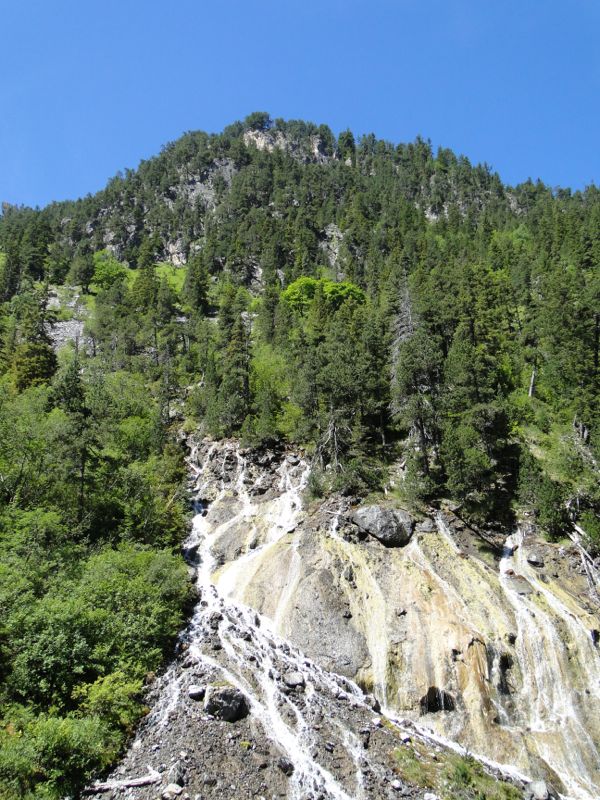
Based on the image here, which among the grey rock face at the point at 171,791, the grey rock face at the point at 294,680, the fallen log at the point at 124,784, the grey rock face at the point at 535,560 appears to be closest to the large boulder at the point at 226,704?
the grey rock face at the point at 294,680

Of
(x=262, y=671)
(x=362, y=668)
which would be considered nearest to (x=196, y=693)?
(x=262, y=671)

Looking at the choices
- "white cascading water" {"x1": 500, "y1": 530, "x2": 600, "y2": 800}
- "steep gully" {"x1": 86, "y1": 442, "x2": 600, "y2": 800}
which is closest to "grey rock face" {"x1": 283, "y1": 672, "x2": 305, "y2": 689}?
"steep gully" {"x1": 86, "y1": 442, "x2": 600, "y2": 800}

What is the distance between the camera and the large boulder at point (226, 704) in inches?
843

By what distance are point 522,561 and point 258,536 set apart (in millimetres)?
18816

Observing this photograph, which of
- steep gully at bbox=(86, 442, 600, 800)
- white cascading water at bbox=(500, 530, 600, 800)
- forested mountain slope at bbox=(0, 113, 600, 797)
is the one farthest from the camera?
forested mountain slope at bbox=(0, 113, 600, 797)

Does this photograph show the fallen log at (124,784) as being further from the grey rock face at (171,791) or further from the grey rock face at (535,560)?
the grey rock face at (535,560)

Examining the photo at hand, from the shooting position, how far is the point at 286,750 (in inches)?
794

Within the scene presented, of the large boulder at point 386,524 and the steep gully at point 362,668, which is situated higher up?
the large boulder at point 386,524

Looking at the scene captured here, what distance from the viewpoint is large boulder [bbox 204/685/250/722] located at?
21.4 metres

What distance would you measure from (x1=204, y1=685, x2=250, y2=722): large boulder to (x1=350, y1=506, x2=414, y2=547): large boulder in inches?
601

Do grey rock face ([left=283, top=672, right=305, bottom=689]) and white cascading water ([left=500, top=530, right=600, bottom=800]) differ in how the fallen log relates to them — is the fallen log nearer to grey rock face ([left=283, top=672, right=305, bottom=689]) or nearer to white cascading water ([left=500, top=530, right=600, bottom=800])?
grey rock face ([left=283, top=672, right=305, bottom=689])

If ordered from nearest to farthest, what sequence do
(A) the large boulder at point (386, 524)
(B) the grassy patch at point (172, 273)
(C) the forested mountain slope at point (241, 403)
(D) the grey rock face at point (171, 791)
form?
(D) the grey rock face at point (171, 791), (C) the forested mountain slope at point (241, 403), (A) the large boulder at point (386, 524), (B) the grassy patch at point (172, 273)

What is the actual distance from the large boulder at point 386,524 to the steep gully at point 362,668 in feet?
2.35

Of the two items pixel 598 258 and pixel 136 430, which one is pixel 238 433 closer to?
pixel 136 430
